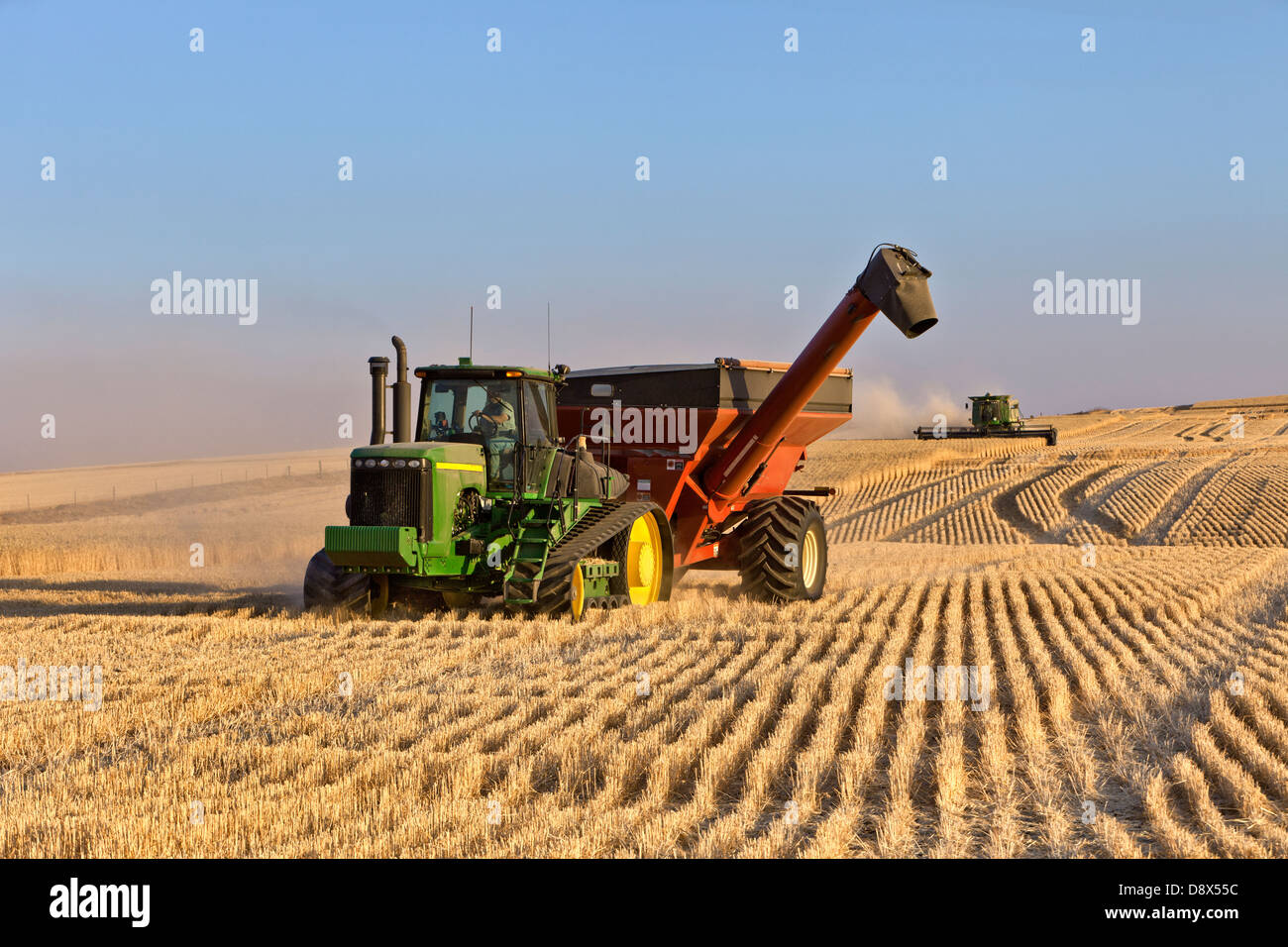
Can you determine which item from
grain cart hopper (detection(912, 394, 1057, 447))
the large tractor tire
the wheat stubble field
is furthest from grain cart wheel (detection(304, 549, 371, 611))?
grain cart hopper (detection(912, 394, 1057, 447))

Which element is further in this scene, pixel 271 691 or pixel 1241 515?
pixel 1241 515

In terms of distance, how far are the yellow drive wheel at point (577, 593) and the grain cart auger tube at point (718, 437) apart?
1.75 metres

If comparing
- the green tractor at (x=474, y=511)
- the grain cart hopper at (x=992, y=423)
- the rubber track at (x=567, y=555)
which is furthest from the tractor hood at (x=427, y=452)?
the grain cart hopper at (x=992, y=423)

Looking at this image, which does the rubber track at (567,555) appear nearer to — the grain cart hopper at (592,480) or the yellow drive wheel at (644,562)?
the grain cart hopper at (592,480)

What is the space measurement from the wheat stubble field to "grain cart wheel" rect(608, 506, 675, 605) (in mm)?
546

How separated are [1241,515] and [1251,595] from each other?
22.5 meters

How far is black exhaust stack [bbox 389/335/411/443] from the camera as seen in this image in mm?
11273

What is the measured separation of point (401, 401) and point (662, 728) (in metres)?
5.65

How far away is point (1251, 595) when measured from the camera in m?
14.9

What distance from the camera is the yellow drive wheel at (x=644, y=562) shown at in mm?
12758

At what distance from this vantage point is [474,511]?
1125 centimetres

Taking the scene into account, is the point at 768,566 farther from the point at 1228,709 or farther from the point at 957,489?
the point at 957,489

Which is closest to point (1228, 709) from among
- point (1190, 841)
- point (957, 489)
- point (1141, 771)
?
point (1141, 771)
